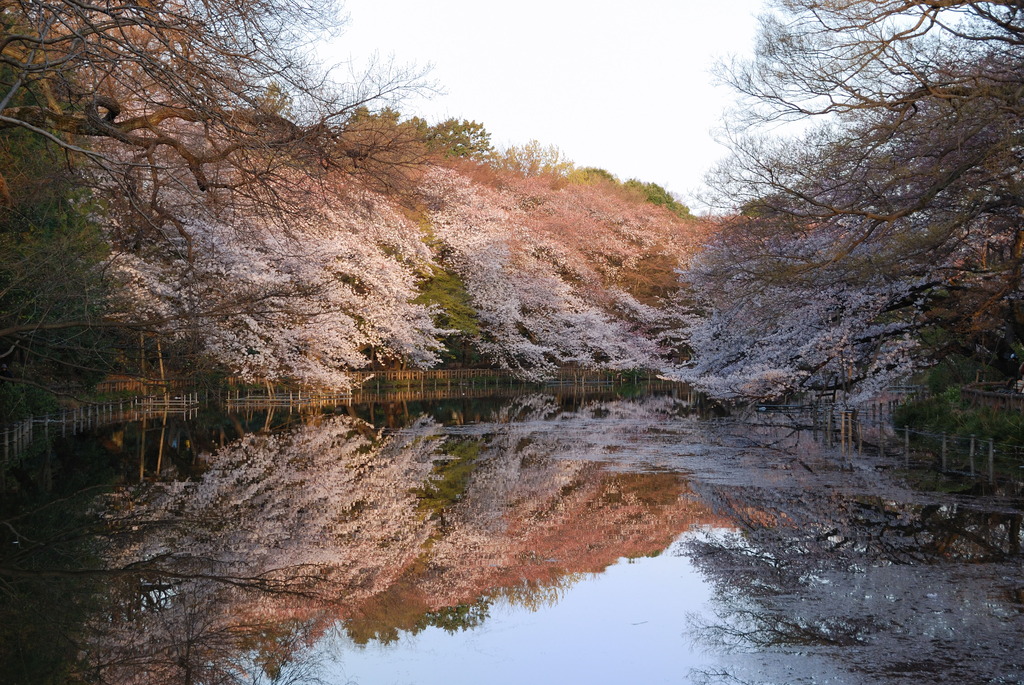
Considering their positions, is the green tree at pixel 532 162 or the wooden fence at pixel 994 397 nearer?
the wooden fence at pixel 994 397

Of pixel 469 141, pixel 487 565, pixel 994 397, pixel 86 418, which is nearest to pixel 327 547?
pixel 487 565

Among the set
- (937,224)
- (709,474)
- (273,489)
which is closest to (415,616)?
(273,489)

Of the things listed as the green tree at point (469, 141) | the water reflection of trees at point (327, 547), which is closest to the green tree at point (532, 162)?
the green tree at point (469, 141)

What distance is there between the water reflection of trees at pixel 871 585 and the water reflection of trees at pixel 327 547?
132cm

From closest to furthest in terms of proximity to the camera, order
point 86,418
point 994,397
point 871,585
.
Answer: point 871,585, point 994,397, point 86,418

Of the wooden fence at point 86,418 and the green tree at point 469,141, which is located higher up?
the green tree at point 469,141

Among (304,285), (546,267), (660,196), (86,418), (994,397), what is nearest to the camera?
(994,397)

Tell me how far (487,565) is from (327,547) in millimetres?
1883

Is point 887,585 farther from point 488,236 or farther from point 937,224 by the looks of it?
point 488,236

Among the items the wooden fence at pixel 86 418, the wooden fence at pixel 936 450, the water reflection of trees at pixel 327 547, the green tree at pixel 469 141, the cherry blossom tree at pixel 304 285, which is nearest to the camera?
the water reflection of trees at pixel 327 547

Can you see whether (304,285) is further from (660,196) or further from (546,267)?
(660,196)

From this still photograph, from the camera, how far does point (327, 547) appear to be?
10266 mm

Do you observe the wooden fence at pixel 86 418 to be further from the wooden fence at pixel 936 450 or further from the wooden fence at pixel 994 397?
the wooden fence at pixel 994 397

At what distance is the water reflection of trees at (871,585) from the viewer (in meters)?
6.39
